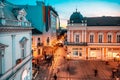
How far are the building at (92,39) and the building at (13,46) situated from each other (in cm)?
2266

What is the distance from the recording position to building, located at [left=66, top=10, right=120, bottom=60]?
48.2 metres

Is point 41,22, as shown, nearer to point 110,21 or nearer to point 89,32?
point 89,32

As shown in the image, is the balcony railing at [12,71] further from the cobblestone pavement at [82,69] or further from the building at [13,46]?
the cobblestone pavement at [82,69]

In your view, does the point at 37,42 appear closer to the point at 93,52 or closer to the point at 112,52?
the point at 93,52

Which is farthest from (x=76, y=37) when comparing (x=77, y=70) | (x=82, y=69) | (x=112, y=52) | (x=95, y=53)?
(x=77, y=70)

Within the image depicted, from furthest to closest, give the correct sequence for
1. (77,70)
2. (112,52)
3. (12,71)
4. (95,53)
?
(95,53)
(112,52)
(77,70)
(12,71)

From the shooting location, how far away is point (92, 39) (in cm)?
4888

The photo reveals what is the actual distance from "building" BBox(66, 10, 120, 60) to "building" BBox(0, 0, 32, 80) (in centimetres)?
2266

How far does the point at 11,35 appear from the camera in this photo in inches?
758

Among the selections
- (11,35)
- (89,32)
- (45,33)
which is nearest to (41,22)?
(45,33)

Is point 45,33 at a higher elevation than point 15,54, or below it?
higher

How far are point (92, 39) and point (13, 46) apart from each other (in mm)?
31217

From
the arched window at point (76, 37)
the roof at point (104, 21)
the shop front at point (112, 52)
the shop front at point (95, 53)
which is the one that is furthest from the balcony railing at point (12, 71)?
the shop front at point (112, 52)

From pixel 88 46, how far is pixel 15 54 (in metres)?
30.2
